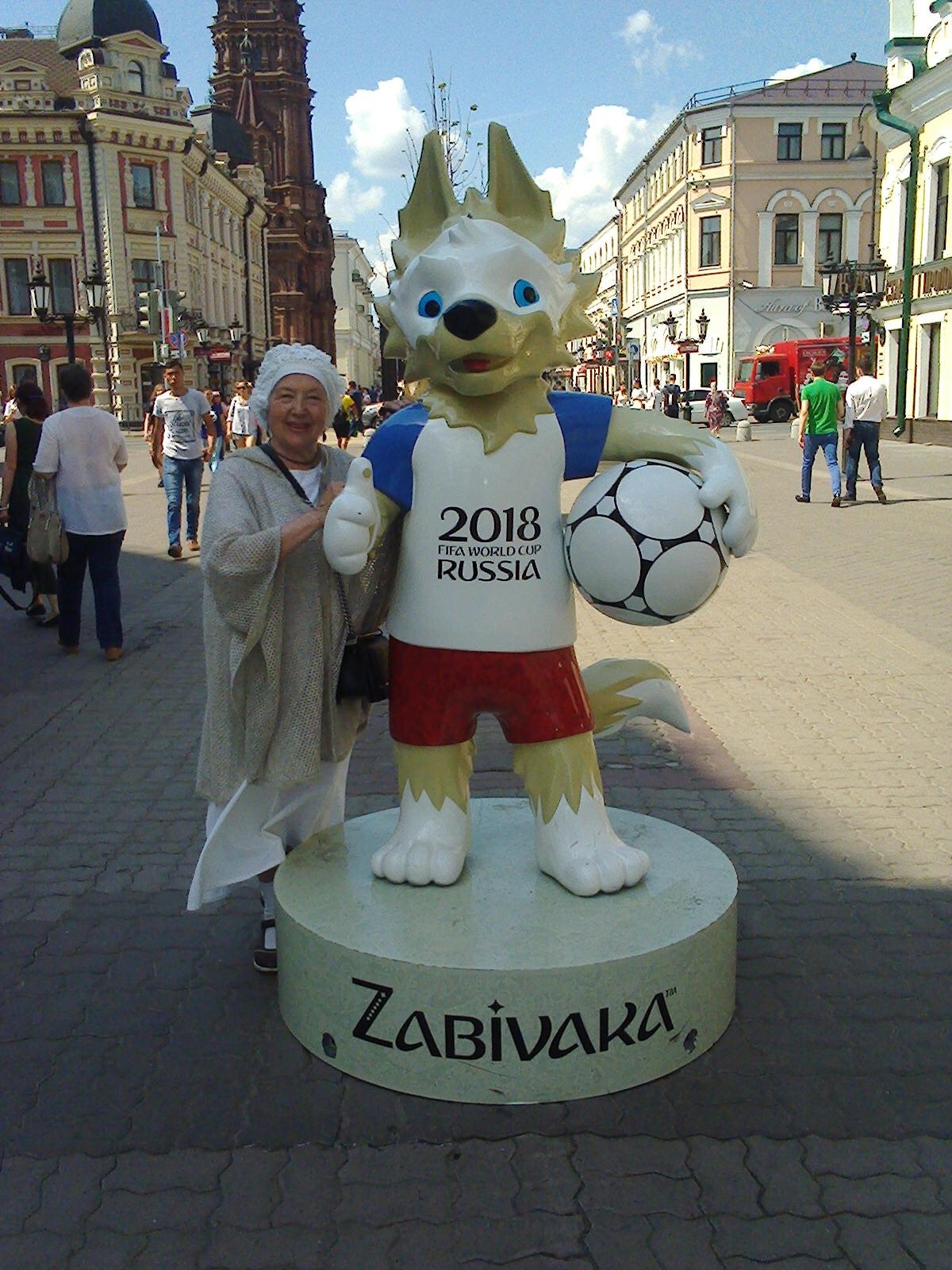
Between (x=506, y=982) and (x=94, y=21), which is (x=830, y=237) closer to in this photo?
(x=94, y=21)

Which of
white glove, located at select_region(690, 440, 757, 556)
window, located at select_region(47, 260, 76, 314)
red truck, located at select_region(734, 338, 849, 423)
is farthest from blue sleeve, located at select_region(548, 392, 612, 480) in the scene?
window, located at select_region(47, 260, 76, 314)

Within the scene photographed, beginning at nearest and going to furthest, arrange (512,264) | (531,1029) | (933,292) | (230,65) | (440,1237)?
(440,1237)
(531,1029)
(512,264)
(933,292)
(230,65)

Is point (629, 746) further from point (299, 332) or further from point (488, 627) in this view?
point (299, 332)

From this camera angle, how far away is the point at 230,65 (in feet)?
230

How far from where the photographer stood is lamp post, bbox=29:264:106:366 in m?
27.2

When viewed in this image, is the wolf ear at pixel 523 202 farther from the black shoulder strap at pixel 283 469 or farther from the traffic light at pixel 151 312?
the traffic light at pixel 151 312

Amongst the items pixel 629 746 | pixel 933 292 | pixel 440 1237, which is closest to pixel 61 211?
pixel 933 292

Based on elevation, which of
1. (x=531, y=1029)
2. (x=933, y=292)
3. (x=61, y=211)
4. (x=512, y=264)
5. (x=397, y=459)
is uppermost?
(x=61, y=211)

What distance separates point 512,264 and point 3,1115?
96.4 inches

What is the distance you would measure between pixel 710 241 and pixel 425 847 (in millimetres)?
46724

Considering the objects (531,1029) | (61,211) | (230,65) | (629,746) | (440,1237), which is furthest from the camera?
(230,65)

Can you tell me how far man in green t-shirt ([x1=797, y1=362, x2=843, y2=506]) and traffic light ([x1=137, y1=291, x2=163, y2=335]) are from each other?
65.5 ft

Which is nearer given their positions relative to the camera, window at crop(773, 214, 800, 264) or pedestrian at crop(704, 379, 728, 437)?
pedestrian at crop(704, 379, 728, 437)

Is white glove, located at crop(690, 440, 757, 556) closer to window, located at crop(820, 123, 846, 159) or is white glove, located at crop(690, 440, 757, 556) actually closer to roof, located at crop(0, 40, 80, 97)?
window, located at crop(820, 123, 846, 159)
